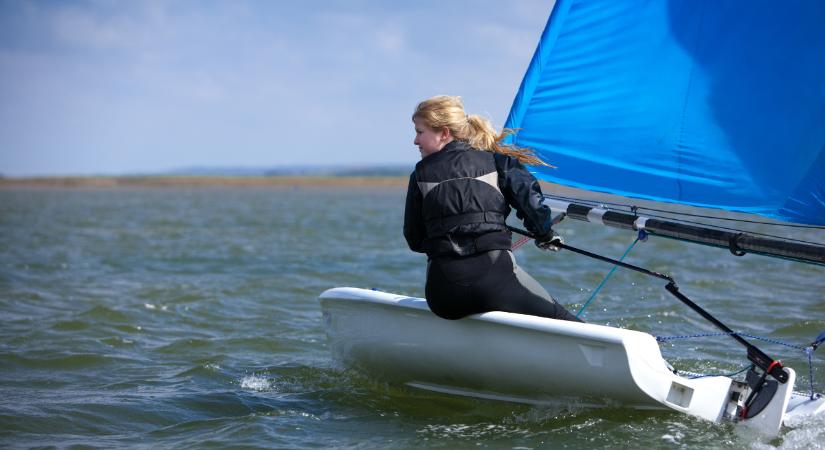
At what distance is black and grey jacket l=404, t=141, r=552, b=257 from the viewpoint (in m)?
3.58

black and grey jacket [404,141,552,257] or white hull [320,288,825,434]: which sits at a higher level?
black and grey jacket [404,141,552,257]

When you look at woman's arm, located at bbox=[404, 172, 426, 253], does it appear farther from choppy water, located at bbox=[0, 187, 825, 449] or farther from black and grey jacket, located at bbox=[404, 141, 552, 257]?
choppy water, located at bbox=[0, 187, 825, 449]

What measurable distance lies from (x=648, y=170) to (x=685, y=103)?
12.9 inches

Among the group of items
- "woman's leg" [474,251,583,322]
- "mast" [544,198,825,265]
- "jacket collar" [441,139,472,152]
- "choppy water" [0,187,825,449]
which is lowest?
"choppy water" [0,187,825,449]

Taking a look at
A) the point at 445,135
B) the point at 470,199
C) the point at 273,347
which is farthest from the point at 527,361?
the point at 273,347

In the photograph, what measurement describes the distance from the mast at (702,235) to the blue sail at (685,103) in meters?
0.24

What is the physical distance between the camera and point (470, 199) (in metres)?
3.57

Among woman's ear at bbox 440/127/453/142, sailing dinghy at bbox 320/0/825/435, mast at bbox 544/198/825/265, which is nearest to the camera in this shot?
mast at bbox 544/198/825/265

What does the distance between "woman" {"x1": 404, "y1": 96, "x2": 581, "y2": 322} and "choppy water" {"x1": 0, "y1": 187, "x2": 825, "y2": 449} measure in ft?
1.80

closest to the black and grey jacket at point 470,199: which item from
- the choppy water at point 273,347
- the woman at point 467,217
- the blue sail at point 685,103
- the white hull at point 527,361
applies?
the woman at point 467,217

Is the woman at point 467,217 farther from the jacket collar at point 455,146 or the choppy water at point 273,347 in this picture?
the choppy water at point 273,347

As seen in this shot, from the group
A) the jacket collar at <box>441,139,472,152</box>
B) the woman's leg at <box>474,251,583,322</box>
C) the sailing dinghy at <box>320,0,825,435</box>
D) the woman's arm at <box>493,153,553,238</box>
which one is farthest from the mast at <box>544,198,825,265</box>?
the jacket collar at <box>441,139,472,152</box>

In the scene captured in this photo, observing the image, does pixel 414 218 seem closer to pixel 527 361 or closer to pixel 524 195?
pixel 524 195

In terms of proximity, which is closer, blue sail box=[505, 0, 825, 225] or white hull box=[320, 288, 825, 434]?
white hull box=[320, 288, 825, 434]
